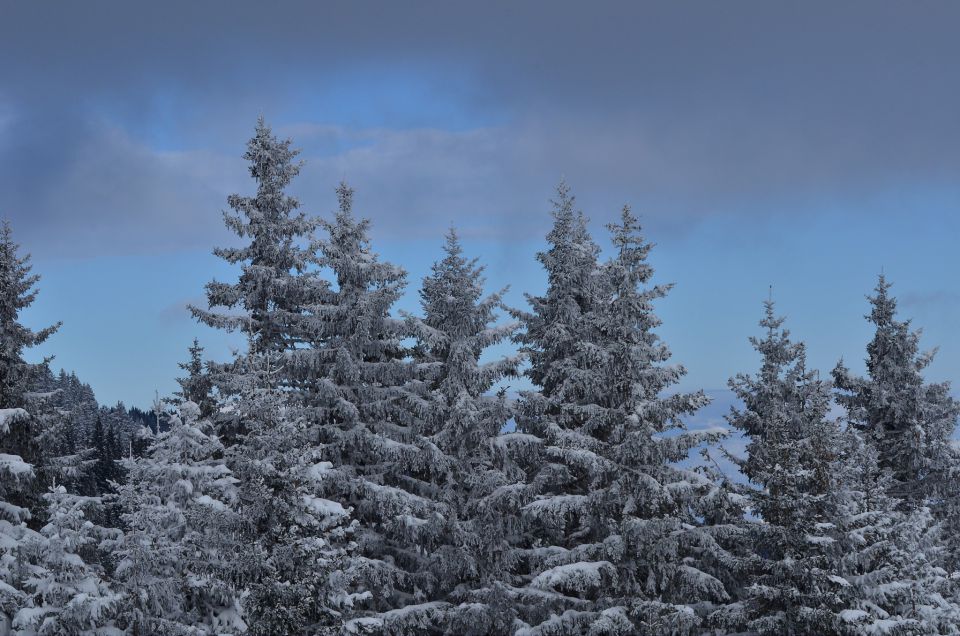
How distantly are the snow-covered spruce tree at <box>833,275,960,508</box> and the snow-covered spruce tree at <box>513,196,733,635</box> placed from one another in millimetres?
11960

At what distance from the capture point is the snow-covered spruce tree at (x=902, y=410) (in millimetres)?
36469

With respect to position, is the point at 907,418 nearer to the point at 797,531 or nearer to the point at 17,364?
the point at 797,531

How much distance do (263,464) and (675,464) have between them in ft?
47.2

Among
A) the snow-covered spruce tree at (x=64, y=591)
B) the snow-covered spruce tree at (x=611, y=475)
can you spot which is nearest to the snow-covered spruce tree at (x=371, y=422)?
the snow-covered spruce tree at (x=611, y=475)

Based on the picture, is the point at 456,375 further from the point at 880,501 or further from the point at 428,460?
the point at 880,501

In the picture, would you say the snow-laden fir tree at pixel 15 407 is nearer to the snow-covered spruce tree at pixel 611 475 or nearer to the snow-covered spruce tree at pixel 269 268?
the snow-covered spruce tree at pixel 269 268

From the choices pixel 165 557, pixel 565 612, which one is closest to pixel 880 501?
pixel 565 612

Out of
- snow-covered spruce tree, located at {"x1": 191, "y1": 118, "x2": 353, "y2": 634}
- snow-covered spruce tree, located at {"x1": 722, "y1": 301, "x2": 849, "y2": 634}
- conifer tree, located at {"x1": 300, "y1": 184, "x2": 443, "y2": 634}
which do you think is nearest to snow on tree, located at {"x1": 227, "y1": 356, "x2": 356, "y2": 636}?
snow-covered spruce tree, located at {"x1": 191, "y1": 118, "x2": 353, "y2": 634}

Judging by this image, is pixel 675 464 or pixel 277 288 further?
pixel 277 288

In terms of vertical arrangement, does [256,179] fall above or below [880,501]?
above

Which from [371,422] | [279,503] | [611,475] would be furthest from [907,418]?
[279,503]

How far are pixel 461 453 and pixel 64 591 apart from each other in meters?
14.3

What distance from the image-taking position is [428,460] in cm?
3186

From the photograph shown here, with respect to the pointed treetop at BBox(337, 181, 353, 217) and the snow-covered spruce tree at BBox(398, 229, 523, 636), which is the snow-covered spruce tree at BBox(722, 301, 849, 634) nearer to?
the snow-covered spruce tree at BBox(398, 229, 523, 636)
